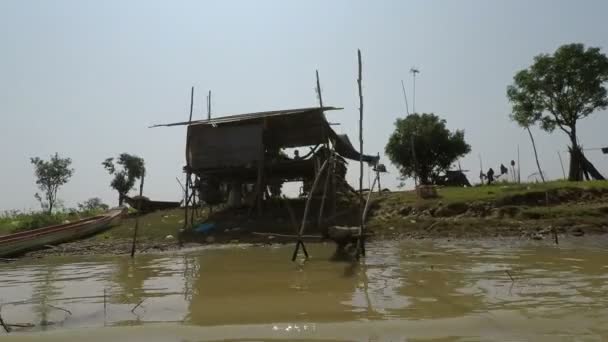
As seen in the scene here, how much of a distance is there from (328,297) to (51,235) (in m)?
11.7

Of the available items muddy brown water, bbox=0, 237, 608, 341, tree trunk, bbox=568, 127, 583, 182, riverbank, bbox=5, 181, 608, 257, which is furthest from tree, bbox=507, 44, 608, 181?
muddy brown water, bbox=0, 237, 608, 341

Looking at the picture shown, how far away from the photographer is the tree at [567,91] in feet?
80.3

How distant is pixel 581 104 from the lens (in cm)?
2528

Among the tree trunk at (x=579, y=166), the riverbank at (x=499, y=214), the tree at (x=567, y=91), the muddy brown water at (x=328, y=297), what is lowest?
the muddy brown water at (x=328, y=297)

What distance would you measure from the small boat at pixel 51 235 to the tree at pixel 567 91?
2153cm

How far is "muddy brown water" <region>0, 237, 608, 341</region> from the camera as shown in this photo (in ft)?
15.8

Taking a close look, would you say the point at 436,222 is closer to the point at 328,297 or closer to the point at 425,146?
the point at 328,297

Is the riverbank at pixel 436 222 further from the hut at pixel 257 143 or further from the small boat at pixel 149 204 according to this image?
the small boat at pixel 149 204

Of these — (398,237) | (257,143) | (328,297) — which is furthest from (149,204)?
(328,297)

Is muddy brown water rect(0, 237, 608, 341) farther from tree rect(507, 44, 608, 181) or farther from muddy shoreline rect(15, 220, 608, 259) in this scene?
tree rect(507, 44, 608, 181)

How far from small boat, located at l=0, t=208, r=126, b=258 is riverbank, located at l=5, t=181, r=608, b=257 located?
→ 1.28ft

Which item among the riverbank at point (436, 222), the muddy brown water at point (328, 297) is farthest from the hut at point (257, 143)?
the muddy brown water at point (328, 297)

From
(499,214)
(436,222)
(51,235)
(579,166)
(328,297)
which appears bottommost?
(328,297)

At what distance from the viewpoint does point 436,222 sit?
46.8 ft
